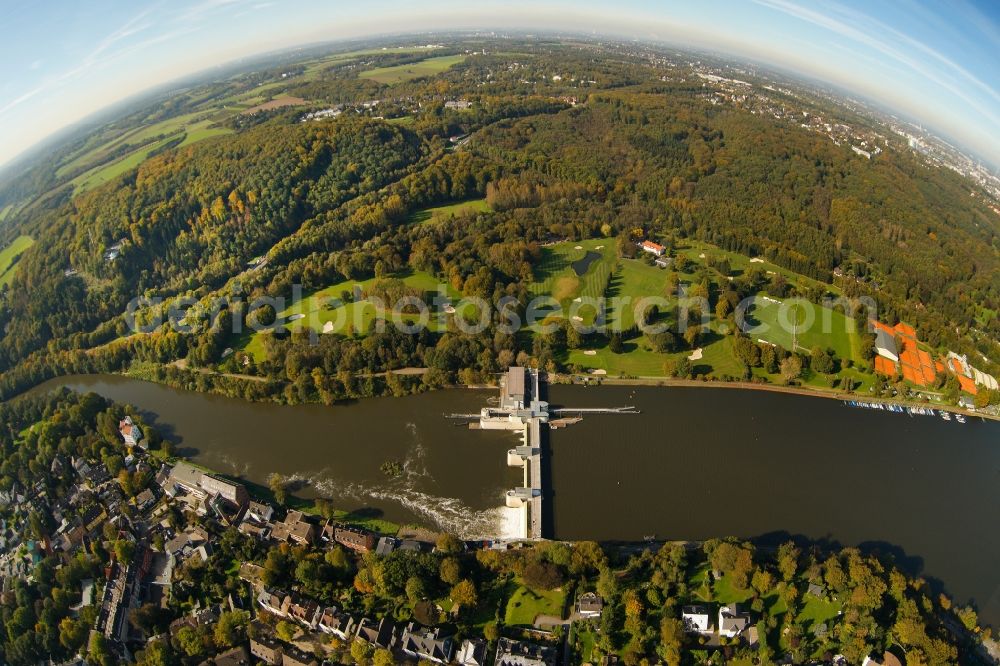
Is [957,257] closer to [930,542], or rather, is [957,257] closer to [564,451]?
[930,542]

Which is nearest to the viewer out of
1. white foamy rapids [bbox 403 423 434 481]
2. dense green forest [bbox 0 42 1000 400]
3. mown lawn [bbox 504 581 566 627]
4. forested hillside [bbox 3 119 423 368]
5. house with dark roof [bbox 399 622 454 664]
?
house with dark roof [bbox 399 622 454 664]

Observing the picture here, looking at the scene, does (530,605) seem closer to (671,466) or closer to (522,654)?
(522,654)

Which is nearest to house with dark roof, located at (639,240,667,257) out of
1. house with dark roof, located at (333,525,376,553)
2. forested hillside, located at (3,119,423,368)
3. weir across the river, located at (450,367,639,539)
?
weir across the river, located at (450,367,639,539)

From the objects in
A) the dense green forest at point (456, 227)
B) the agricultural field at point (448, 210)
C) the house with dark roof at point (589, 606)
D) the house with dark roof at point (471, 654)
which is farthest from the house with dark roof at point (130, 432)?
the agricultural field at point (448, 210)

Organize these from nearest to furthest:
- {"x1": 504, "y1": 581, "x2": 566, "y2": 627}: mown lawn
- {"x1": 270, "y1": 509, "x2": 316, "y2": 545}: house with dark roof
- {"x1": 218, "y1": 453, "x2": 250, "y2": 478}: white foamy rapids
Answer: {"x1": 504, "y1": 581, "x2": 566, "y2": 627}: mown lawn, {"x1": 270, "y1": 509, "x2": 316, "y2": 545}: house with dark roof, {"x1": 218, "y1": 453, "x2": 250, "y2": 478}: white foamy rapids

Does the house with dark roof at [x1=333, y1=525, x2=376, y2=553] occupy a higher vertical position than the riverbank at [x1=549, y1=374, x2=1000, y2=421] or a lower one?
lower

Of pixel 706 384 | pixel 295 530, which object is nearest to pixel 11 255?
pixel 295 530

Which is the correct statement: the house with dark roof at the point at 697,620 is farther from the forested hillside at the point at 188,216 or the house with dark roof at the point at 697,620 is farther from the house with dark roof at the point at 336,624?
the forested hillside at the point at 188,216

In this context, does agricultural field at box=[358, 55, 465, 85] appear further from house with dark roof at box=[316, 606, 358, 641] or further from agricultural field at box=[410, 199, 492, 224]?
house with dark roof at box=[316, 606, 358, 641]
